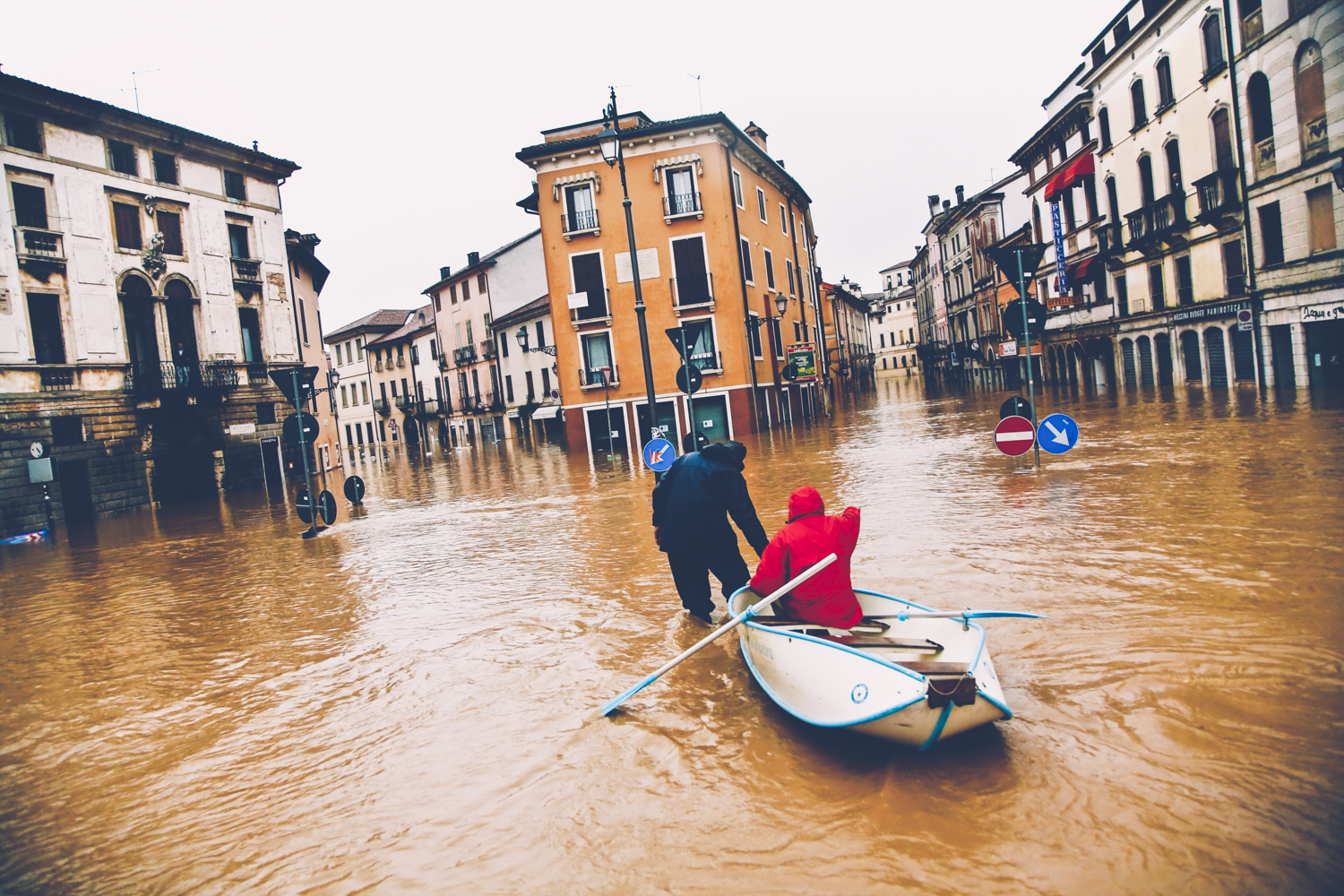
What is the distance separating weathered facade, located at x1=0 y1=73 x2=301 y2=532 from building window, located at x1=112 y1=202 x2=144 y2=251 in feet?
0.13

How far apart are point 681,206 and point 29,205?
2110cm

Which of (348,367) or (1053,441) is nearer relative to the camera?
(1053,441)

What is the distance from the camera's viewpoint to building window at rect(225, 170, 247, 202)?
31.0 metres

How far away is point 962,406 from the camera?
1394 inches

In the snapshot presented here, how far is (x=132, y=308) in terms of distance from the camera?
27.2 meters

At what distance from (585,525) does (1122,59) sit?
97.8ft

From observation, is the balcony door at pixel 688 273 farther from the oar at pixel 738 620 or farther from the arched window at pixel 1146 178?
the oar at pixel 738 620

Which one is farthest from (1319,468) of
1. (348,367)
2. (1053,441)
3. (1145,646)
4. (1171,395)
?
(348,367)

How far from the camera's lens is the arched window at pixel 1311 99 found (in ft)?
67.1

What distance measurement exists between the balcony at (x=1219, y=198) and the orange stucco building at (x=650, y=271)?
15.2 meters

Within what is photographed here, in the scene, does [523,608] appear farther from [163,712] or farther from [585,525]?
[585,525]

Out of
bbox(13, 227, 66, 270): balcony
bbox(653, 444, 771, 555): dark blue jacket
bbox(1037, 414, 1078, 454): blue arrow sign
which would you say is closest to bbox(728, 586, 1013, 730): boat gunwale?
bbox(653, 444, 771, 555): dark blue jacket

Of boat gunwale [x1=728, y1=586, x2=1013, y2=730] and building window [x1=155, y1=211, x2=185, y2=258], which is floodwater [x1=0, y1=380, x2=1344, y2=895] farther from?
building window [x1=155, y1=211, x2=185, y2=258]

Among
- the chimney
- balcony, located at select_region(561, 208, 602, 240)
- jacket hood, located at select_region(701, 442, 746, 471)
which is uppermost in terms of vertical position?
the chimney
